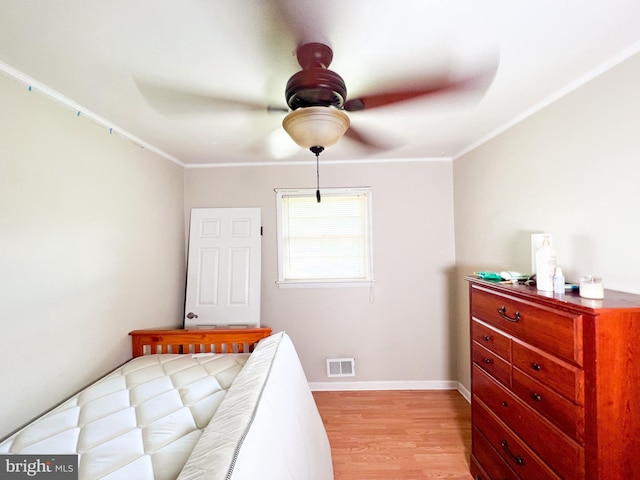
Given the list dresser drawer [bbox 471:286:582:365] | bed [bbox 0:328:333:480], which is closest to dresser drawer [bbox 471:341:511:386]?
dresser drawer [bbox 471:286:582:365]

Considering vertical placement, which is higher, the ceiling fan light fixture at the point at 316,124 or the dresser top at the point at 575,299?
the ceiling fan light fixture at the point at 316,124

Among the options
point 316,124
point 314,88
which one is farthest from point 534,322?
point 314,88

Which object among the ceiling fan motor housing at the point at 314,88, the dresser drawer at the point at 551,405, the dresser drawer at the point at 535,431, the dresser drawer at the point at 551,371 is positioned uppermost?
the ceiling fan motor housing at the point at 314,88

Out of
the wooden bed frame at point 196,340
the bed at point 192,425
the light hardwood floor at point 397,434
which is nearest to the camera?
the bed at point 192,425

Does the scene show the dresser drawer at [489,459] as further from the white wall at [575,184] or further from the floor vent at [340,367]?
the floor vent at [340,367]

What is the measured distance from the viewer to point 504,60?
4.28 ft

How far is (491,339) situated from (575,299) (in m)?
0.55

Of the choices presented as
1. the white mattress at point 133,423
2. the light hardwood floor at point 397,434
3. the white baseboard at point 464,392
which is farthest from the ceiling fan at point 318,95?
the white baseboard at point 464,392

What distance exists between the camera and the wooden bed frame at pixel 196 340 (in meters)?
2.18

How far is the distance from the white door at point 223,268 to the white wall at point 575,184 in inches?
86.4

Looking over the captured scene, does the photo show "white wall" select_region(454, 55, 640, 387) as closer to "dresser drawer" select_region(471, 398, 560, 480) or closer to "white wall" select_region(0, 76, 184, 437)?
"dresser drawer" select_region(471, 398, 560, 480)

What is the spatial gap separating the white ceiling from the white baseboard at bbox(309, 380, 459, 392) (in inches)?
103

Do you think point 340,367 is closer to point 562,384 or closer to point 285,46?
point 562,384

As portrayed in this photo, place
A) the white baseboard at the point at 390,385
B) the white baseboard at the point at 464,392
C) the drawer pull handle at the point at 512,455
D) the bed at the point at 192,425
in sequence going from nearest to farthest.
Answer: the bed at the point at 192,425
the drawer pull handle at the point at 512,455
the white baseboard at the point at 464,392
the white baseboard at the point at 390,385
